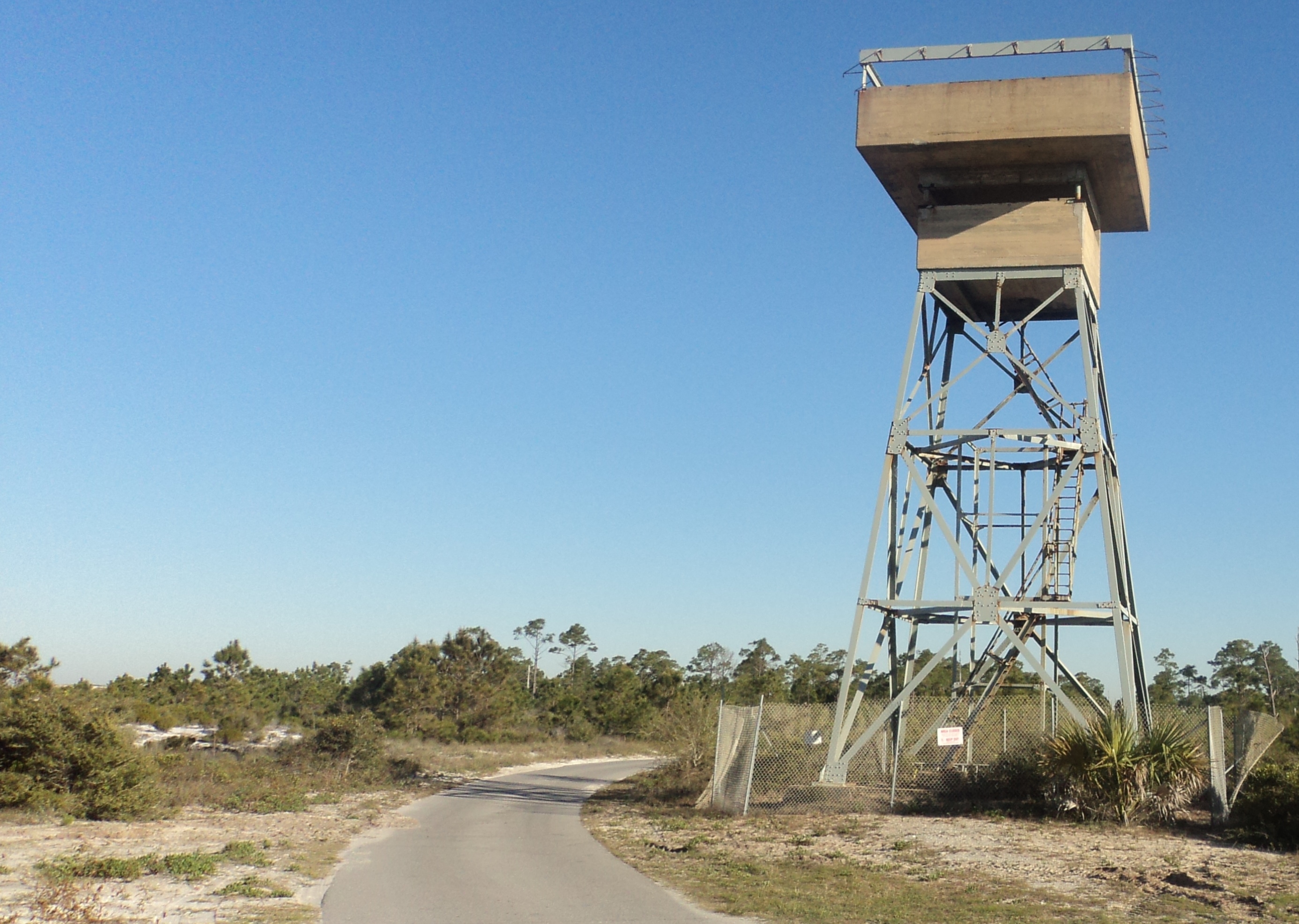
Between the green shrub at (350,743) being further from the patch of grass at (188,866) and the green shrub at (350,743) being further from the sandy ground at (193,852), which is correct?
the patch of grass at (188,866)

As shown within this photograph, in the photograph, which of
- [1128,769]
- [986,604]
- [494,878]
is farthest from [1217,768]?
[494,878]

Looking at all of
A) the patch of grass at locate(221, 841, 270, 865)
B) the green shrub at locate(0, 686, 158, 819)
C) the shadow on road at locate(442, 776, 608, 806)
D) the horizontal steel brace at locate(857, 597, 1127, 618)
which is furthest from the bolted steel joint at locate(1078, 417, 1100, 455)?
the green shrub at locate(0, 686, 158, 819)

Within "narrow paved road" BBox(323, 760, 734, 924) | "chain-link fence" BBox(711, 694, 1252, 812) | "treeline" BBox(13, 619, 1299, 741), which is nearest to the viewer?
"narrow paved road" BBox(323, 760, 734, 924)

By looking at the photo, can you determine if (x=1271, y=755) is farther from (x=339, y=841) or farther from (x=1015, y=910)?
(x=339, y=841)

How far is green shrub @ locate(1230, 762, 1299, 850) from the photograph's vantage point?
15.1 meters

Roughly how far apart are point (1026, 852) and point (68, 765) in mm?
14652

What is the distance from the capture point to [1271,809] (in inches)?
615

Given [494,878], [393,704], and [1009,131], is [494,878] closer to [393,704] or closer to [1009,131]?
[1009,131]

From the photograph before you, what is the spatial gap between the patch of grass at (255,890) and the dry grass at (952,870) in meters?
4.29

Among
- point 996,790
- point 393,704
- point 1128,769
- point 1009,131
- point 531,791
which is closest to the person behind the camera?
point 1128,769

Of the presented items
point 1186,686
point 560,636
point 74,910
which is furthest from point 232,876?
point 560,636

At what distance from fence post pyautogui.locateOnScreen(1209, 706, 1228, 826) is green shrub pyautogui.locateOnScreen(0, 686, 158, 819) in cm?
1630

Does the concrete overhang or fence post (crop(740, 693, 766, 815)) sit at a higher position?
the concrete overhang

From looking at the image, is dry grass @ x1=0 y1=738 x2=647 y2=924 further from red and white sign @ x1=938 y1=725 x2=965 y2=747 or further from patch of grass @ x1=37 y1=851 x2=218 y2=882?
red and white sign @ x1=938 y1=725 x2=965 y2=747
